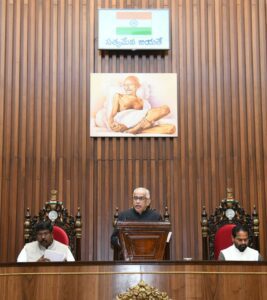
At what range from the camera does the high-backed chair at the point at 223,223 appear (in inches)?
235

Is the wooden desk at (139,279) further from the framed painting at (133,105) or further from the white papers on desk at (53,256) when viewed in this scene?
the framed painting at (133,105)

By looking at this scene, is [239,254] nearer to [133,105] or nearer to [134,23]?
[133,105]

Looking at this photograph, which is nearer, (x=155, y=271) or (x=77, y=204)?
(x=155, y=271)

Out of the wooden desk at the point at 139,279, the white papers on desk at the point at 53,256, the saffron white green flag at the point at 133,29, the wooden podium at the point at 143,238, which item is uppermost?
the saffron white green flag at the point at 133,29

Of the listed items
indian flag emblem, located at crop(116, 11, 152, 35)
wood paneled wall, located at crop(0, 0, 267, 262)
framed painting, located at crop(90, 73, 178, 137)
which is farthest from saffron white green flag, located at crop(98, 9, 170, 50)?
framed painting, located at crop(90, 73, 178, 137)

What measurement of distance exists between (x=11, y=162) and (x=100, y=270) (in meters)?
2.98

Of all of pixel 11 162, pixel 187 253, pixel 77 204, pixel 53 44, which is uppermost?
pixel 53 44

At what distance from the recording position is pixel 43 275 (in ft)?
13.6

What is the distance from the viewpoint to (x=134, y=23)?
7.01 meters

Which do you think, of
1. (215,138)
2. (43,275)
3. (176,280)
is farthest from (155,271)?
(215,138)

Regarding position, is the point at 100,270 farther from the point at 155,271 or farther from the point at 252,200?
the point at 252,200

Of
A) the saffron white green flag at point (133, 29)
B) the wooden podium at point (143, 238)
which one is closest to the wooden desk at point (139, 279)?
the wooden podium at point (143, 238)

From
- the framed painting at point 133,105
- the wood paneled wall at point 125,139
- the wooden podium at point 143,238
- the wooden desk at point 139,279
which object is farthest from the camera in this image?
the framed painting at point 133,105

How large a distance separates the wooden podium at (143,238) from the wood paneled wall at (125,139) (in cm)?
212
